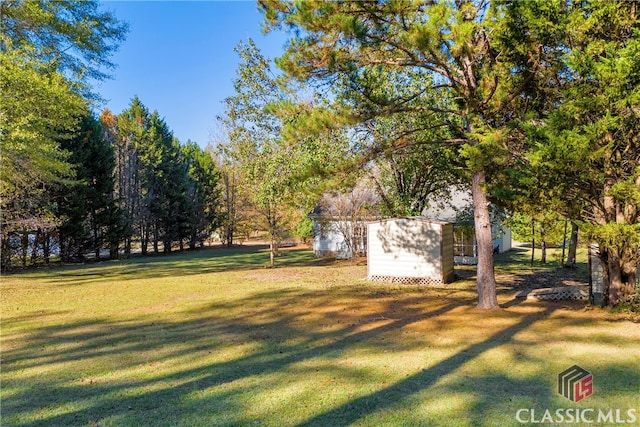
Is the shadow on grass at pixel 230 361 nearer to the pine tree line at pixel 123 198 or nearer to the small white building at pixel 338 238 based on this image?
the pine tree line at pixel 123 198

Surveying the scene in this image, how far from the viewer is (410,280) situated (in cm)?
1470

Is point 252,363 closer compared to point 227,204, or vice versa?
point 252,363

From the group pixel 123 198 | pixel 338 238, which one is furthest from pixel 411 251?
pixel 123 198

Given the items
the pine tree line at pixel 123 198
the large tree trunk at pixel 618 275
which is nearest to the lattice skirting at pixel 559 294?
the large tree trunk at pixel 618 275

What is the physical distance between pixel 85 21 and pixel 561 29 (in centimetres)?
1515

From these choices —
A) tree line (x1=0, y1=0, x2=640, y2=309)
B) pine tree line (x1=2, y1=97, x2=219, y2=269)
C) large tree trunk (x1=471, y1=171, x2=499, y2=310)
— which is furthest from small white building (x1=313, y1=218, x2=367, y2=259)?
pine tree line (x1=2, y1=97, x2=219, y2=269)

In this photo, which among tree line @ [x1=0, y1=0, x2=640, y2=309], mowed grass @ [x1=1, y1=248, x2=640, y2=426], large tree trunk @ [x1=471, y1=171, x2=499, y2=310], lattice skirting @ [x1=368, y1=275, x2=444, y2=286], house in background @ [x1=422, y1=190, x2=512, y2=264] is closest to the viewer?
mowed grass @ [x1=1, y1=248, x2=640, y2=426]

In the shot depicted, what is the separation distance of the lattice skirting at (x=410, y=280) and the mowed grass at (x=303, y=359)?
232 cm

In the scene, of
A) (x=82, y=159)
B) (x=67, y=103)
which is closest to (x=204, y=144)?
(x=82, y=159)

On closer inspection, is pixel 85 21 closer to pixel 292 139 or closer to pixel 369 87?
pixel 292 139

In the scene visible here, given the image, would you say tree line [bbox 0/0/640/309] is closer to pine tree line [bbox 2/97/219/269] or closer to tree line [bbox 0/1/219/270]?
tree line [bbox 0/1/219/270]

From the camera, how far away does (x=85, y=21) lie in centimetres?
1422

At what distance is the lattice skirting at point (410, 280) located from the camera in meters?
14.4

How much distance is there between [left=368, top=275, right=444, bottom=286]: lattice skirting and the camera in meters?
14.4
